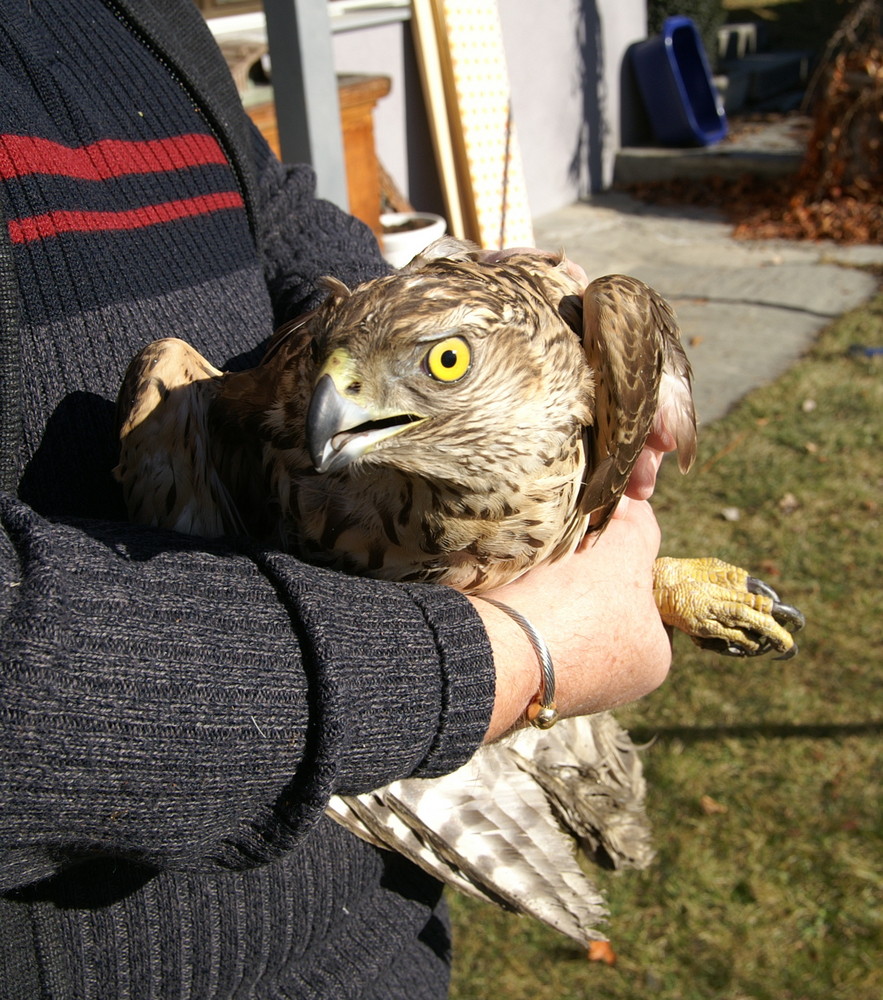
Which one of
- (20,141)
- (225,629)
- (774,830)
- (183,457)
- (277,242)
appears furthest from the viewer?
(774,830)

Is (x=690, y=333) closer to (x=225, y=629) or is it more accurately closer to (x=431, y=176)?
(x=431, y=176)

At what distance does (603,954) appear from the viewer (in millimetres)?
3699

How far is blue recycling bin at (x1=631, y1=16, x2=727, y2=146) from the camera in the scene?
39.5 ft

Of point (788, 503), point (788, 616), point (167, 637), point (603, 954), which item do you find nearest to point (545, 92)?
point (788, 503)

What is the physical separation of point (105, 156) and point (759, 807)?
351 cm

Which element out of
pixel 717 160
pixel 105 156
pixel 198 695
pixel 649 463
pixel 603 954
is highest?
pixel 105 156

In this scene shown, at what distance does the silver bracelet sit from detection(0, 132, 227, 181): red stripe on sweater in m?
1.14

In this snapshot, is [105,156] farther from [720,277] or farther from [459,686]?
[720,277]

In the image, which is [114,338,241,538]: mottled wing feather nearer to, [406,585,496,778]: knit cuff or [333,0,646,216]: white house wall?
[406,585,496,778]: knit cuff

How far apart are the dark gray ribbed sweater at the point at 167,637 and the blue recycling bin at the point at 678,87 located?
35.6ft

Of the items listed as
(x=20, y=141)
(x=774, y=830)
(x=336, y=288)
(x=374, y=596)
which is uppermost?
(x=20, y=141)

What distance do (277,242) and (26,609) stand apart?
1448 mm

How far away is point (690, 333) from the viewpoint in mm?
8164

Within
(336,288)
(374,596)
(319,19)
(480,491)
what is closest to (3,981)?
(374,596)
